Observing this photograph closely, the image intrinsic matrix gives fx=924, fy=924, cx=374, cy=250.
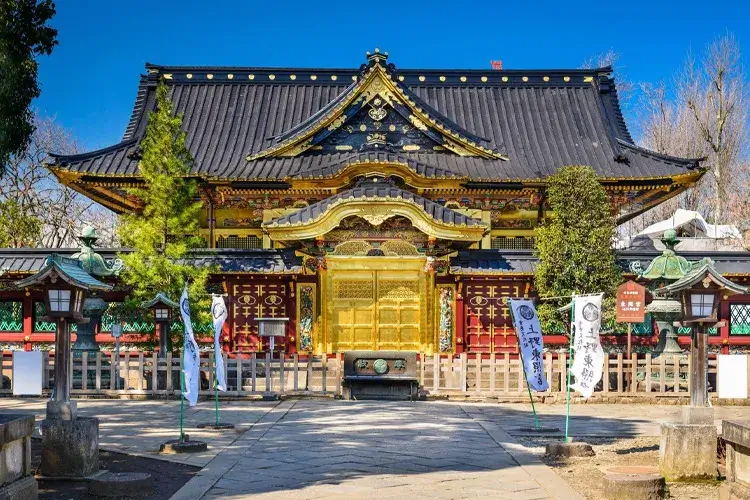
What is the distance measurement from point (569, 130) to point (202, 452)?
22.0 metres

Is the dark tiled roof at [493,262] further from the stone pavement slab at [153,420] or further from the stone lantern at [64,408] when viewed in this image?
the stone lantern at [64,408]

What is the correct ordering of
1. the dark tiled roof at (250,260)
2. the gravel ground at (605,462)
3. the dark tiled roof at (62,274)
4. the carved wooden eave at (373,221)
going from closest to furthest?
the gravel ground at (605,462) → the dark tiled roof at (62,274) → the carved wooden eave at (373,221) → the dark tiled roof at (250,260)

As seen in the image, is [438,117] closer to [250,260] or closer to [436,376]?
[250,260]

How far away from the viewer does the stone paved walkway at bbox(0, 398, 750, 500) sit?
10617 millimetres

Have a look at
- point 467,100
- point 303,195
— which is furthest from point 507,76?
point 303,195

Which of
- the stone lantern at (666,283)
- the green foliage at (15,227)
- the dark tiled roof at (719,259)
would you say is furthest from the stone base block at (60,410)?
the green foliage at (15,227)

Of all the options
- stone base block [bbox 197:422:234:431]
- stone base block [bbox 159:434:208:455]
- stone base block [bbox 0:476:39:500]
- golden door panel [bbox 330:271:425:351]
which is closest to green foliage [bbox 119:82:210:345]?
golden door panel [bbox 330:271:425:351]

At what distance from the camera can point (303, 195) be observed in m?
28.2

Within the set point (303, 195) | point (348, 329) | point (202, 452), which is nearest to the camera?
point (202, 452)

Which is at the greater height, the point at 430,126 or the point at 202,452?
the point at 430,126

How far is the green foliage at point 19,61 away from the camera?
1565 centimetres

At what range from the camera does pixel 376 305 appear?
87.0 feet

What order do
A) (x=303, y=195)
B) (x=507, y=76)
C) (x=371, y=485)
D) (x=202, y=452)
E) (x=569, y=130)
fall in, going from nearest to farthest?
1. (x=371, y=485)
2. (x=202, y=452)
3. (x=303, y=195)
4. (x=569, y=130)
5. (x=507, y=76)

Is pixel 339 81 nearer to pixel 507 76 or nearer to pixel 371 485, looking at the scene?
pixel 507 76
